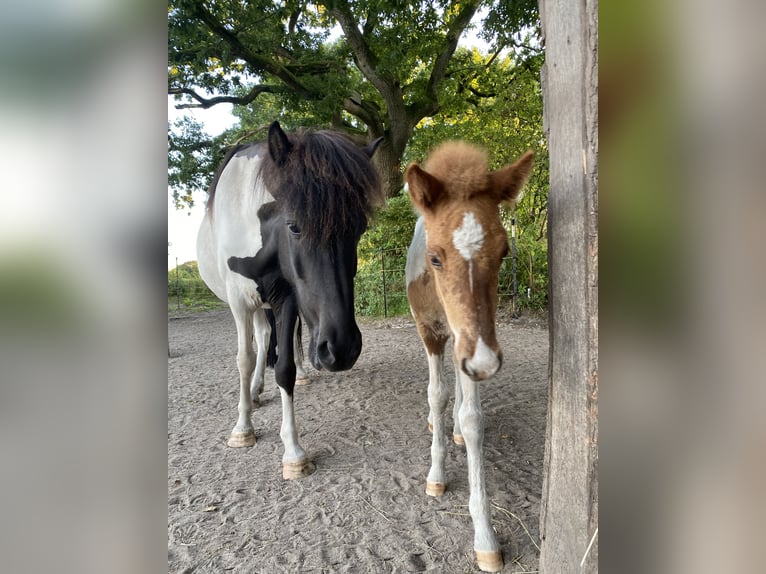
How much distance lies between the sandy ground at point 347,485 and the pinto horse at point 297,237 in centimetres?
45

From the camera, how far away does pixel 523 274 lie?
32.3 ft

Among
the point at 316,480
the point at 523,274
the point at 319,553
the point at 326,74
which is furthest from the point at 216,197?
the point at 523,274

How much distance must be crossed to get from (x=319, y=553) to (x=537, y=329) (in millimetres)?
7605

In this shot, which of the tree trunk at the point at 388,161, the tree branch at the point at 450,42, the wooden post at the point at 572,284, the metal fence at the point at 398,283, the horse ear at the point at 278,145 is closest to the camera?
the wooden post at the point at 572,284

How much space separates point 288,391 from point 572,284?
239 cm

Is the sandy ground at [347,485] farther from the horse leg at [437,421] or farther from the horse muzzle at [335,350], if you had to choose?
the horse muzzle at [335,350]

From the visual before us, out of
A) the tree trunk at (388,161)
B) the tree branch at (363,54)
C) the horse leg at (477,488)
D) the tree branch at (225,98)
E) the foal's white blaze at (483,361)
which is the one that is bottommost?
the horse leg at (477,488)

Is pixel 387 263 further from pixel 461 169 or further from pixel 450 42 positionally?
pixel 461 169

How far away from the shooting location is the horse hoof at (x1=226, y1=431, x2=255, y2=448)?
11.6 feet

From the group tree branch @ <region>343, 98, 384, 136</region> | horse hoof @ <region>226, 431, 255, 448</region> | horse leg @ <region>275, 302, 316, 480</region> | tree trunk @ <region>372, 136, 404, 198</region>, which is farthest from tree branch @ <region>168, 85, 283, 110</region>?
horse hoof @ <region>226, 431, 255, 448</region>
